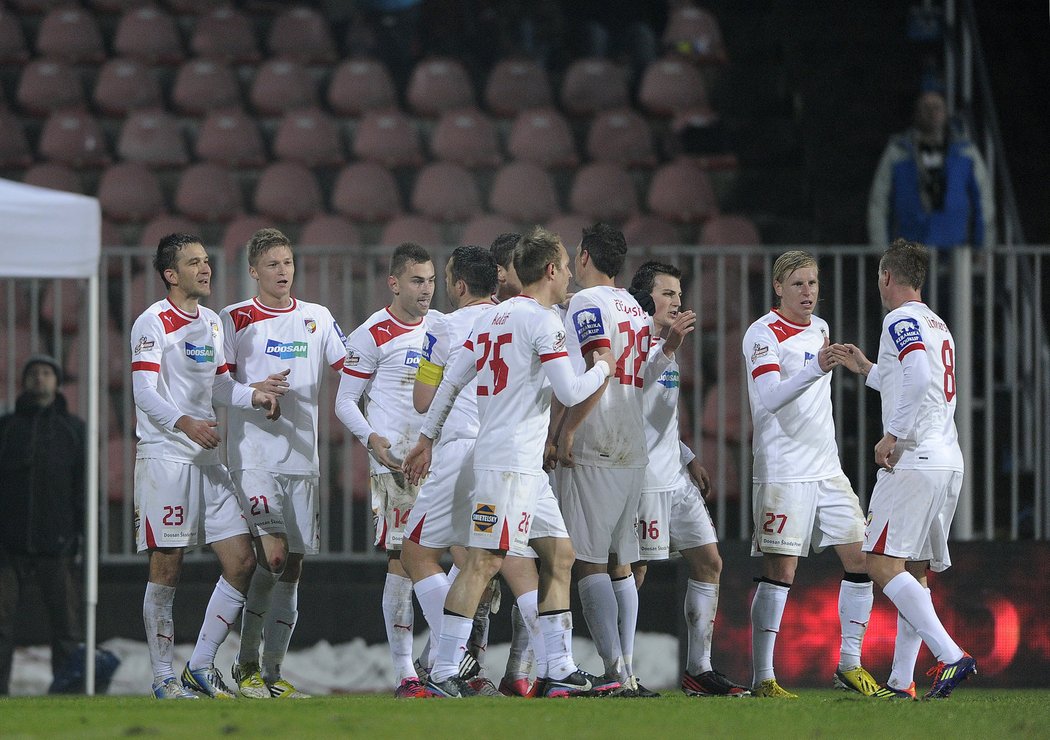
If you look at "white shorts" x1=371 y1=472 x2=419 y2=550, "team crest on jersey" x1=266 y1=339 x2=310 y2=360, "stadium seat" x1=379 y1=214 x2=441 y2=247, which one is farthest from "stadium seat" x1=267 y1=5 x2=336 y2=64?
"white shorts" x1=371 y1=472 x2=419 y2=550

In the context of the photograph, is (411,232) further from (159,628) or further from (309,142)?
(159,628)

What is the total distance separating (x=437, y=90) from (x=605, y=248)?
6.51m

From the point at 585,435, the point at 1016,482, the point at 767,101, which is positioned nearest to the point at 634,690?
the point at 585,435

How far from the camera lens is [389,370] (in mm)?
7305

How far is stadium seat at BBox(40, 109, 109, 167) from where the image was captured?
12.5 m

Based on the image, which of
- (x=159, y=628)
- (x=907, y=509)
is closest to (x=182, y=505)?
(x=159, y=628)

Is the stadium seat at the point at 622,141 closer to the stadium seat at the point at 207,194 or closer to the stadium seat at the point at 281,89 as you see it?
the stadium seat at the point at 281,89

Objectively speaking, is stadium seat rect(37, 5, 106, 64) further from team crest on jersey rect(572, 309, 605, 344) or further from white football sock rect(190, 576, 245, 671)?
team crest on jersey rect(572, 309, 605, 344)

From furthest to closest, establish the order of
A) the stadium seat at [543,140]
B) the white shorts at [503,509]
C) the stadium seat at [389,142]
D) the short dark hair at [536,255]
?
the stadium seat at [389,142] < the stadium seat at [543,140] < the short dark hair at [536,255] < the white shorts at [503,509]

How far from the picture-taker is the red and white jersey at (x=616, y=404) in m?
6.52

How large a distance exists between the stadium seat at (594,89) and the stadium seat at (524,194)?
3.19ft

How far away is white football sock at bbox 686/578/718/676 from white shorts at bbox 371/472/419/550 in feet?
4.61

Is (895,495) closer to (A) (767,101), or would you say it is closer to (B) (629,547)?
(B) (629,547)

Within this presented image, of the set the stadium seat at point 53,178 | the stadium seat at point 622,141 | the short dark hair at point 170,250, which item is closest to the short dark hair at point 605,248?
the short dark hair at point 170,250
